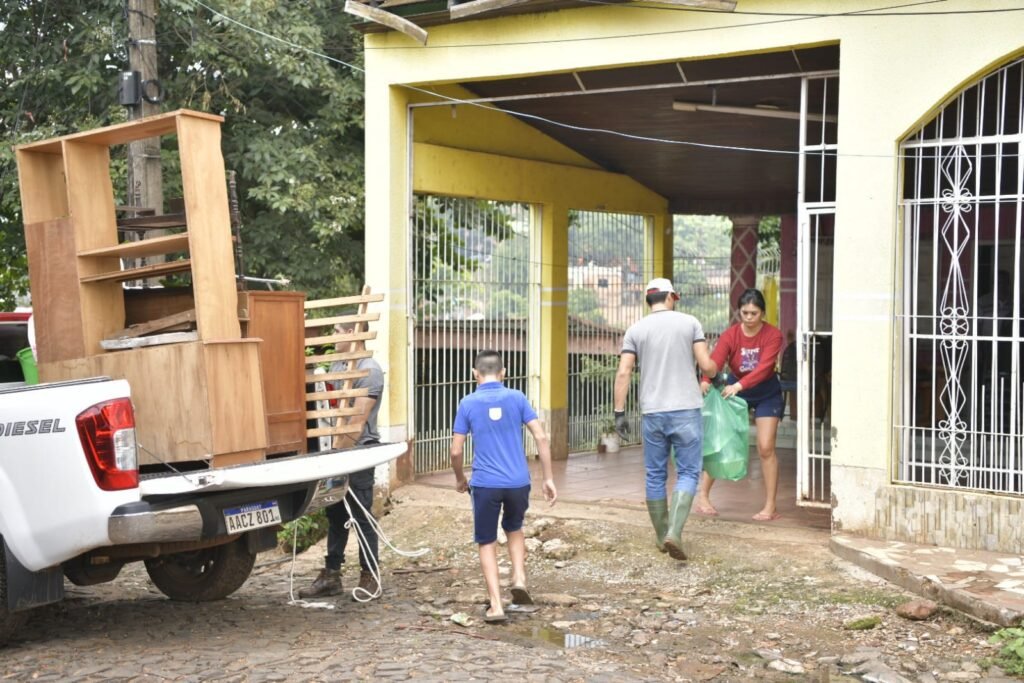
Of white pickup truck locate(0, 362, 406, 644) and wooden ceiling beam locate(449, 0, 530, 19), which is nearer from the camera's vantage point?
white pickup truck locate(0, 362, 406, 644)

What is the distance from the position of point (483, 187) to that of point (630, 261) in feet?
10.1

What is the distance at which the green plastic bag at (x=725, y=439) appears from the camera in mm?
8328

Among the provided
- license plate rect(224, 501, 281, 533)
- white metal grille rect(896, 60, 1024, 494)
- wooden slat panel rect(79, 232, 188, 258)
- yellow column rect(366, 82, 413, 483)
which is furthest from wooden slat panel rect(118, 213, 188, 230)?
white metal grille rect(896, 60, 1024, 494)

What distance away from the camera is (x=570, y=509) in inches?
358

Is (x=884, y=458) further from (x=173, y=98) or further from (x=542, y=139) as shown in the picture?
(x=173, y=98)

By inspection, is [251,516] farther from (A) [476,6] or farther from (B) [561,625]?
(A) [476,6]

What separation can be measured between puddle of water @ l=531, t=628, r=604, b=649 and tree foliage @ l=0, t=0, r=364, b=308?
673 cm

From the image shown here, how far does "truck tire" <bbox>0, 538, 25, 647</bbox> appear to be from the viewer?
595cm

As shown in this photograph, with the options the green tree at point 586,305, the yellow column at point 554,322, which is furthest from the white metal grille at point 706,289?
the yellow column at point 554,322

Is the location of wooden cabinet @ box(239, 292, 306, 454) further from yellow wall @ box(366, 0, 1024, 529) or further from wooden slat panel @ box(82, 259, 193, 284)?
yellow wall @ box(366, 0, 1024, 529)

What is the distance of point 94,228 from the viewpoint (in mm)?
6484

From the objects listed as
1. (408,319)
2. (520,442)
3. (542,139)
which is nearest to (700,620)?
(520,442)

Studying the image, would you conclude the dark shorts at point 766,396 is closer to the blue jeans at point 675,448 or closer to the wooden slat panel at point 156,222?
the blue jeans at point 675,448

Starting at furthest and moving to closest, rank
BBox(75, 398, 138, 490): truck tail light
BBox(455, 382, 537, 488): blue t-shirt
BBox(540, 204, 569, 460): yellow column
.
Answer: BBox(540, 204, 569, 460): yellow column
BBox(455, 382, 537, 488): blue t-shirt
BBox(75, 398, 138, 490): truck tail light
